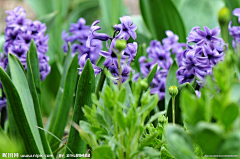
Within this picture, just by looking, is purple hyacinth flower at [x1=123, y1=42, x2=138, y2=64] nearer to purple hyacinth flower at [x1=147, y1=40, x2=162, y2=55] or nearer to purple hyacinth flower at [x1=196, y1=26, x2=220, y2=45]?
purple hyacinth flower at [x1=196, y1=26, x2=220, y2=45]

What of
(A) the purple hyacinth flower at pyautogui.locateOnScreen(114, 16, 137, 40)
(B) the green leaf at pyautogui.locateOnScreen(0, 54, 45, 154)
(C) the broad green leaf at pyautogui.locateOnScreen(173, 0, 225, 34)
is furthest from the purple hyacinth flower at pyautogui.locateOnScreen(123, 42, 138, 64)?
(C) the broad green leaf at pyautogui.locateOnScreen(173, 0, 225, 34)

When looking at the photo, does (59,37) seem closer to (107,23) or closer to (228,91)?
(107,23)

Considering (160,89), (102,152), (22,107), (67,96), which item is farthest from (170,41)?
(102,152)

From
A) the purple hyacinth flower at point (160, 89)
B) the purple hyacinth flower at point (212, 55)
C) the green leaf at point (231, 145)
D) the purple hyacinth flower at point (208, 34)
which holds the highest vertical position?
the purple hyacinth flower at point (208, 34)

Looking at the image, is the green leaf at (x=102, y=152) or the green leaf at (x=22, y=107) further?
the green leaf at (x=22, y=107)

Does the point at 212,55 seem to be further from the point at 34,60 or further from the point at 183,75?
the point at 34,60

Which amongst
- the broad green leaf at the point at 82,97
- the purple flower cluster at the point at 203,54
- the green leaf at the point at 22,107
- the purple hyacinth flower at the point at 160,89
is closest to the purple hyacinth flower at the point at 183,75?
the purple flower cluster at the point at 203,54

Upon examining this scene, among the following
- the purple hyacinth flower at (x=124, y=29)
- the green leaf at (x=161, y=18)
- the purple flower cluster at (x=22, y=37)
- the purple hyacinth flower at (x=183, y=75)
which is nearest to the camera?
the purple hyacinth flower at (x=124, y=29)

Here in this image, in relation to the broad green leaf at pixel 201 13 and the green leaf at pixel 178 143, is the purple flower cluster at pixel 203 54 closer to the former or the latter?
the green leaf at pixel 178 143
